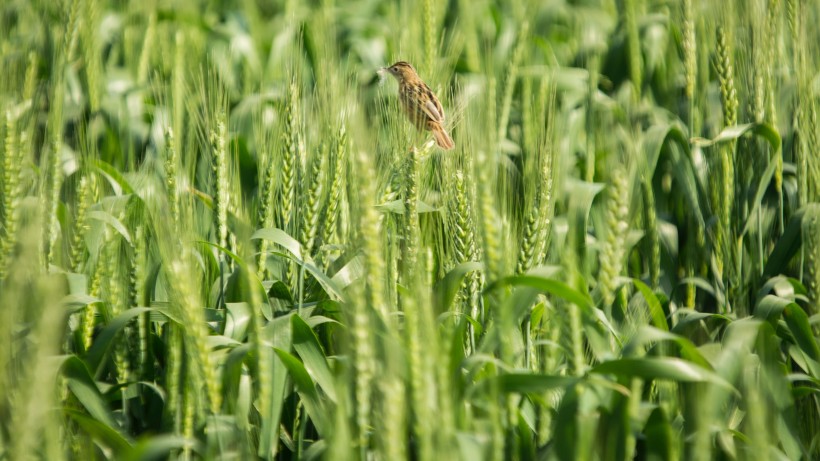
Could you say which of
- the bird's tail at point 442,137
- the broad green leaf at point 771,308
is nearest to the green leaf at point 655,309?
the broad green leaf at point 771,308

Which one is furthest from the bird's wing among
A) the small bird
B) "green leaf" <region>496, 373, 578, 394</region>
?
"green leaf" <region>496, 373, 578, 394</region>

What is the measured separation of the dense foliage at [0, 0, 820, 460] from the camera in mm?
1545

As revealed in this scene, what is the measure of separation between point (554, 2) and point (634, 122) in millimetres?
2039

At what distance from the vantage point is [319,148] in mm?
2365

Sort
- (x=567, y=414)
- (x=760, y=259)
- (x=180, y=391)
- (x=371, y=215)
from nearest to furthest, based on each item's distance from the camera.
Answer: (x=371, y=215) → (x=567, y=414) → (x=180, y=391) → (x=760, y=259)

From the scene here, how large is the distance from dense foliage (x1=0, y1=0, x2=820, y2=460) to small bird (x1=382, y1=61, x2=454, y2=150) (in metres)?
0.05

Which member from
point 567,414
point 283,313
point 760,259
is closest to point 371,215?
point 567,414

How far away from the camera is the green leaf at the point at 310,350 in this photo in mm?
1987

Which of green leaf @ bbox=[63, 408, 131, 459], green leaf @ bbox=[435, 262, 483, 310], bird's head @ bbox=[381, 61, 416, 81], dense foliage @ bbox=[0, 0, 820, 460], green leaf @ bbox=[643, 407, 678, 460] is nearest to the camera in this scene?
dense foliage @ bbox=[0, 0, 820, 460]

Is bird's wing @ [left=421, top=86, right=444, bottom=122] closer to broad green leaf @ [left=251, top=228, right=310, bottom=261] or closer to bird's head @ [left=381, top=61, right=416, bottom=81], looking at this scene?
bird's head @ [left=381, top=61, right=416, bottom=81]

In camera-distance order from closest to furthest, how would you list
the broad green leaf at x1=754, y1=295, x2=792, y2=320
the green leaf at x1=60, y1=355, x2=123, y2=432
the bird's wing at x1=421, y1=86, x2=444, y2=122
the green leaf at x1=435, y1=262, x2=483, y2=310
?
the green leaf at x1=60, y1=355, x2=123, y2=432
the green leaf at x1=435, y1=262, x2=483, y2=310
the broad green leaf at x1=754, y1=295, x2=792, y2=320
the bird's wing at x1=421, y1=86, x2=444, y2=122

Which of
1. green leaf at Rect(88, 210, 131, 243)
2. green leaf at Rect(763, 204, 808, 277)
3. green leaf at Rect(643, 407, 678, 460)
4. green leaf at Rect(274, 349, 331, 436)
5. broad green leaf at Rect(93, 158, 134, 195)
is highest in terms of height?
broad green leaf at Rect(93, 158, 134, 195)

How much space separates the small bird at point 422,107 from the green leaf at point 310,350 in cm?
87

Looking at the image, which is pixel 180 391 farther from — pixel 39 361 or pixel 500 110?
pixel 500 110
